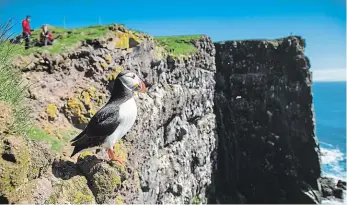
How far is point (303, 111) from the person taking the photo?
4509 centimetres

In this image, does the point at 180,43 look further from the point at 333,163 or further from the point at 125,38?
the point at 333,163

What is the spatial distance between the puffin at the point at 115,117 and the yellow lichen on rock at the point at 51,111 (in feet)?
9.24

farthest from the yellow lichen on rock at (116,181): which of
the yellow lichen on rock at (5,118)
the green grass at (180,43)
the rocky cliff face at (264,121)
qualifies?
the rocky cliff face at (264,121)

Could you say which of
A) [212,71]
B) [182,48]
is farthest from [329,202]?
[182,48]

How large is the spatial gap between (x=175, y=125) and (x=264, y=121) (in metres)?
24.7

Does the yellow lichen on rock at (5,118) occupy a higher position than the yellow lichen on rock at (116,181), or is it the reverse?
the yellow lichen on rock at (5,118)

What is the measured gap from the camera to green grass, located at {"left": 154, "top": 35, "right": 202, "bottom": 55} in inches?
1105

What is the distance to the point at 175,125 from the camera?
80.2 ft

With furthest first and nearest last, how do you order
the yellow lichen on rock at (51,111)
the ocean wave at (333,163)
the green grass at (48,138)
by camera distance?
the ocean wave at (333,163)
the yellow lichen on rock at (51,111)
the green grass at (48,138)

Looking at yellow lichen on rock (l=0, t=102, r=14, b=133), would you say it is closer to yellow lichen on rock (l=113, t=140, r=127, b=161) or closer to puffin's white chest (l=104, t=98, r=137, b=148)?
puffin's white chest (l=104, t=98, r=137, b=148)

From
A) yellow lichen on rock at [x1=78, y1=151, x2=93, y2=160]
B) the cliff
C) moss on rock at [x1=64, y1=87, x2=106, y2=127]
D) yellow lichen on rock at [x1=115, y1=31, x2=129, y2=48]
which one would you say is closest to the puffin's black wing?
yellow lichen on rock at [x1=78, y1=151, x2=93, y2=160]

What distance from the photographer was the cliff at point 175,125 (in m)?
7.02

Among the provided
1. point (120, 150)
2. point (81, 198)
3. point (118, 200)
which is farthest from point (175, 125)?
point (81, 198)

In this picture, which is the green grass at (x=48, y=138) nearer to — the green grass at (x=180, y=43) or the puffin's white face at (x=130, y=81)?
the puffin's white face at (x=130, y=81)
